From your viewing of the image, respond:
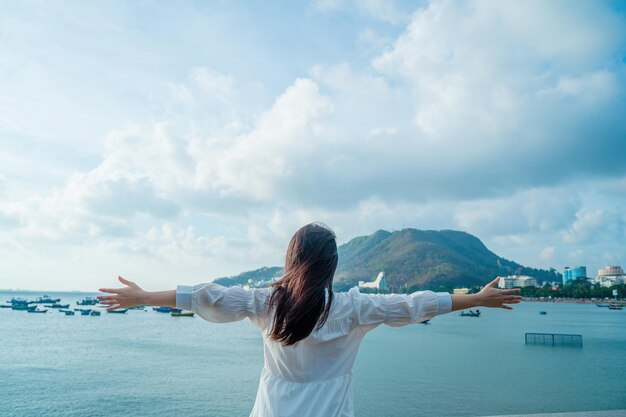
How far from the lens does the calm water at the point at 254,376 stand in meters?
16.5

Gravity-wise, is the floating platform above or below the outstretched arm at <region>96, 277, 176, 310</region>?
below

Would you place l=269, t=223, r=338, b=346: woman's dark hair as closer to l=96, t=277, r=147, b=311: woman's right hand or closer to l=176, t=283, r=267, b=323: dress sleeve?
l=176, t=283, r=267, b=323: dress sleeve

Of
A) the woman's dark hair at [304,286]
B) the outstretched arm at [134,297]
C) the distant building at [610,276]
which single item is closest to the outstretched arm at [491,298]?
the woman's dark hair at [304,286]

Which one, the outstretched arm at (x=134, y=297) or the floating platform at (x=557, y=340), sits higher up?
the outstretched arm at (x=134, y=297)

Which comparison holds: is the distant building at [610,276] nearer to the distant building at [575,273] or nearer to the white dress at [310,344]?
the distant building at [575,273]

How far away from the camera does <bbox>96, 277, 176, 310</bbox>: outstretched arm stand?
5.22 feet

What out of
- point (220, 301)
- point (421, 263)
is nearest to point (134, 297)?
point (220, 301)

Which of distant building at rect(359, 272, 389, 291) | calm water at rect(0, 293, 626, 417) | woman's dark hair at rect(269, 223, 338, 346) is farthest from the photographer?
distant building at rect(359, 272, 389, 291)

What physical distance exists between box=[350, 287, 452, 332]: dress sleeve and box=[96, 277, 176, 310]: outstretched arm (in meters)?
0.62

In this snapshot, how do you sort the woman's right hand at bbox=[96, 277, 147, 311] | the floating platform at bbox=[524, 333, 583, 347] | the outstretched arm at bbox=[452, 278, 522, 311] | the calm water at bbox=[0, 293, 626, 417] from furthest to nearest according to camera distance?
the floating platform at bbox=[524, 333, 583, 347] < the calm water at bbox=[0, 293, 626, 417] < the outstretched arm at bbox=[452, 278, 522, 311] < the woman's right hand at bbox=[96, 277, 147, 311]

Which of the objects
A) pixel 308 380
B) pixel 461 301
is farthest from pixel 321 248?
pixel 461 301

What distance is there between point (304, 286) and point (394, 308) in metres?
0.32

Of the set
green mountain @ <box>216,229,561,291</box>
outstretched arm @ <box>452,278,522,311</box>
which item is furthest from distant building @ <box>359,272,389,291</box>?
outstretched arm @ <box>452,278,522,311</box>

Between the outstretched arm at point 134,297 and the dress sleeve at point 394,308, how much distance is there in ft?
2.04
